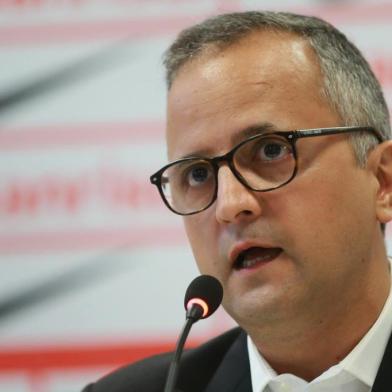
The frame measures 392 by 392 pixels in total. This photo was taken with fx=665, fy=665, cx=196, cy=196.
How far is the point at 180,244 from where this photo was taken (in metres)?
2.05

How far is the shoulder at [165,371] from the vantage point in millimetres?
1668

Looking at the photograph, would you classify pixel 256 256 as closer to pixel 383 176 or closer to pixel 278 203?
pixel 278 203

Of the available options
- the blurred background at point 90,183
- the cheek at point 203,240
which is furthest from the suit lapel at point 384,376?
the blurred background at point 90,183

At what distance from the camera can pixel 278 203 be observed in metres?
1.27

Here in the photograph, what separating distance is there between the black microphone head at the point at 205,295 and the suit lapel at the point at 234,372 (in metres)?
0.39

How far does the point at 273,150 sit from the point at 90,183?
96cm

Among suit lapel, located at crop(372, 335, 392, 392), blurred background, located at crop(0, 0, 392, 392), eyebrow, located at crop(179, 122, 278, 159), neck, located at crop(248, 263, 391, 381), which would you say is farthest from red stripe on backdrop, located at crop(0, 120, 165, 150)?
suit lapel, located at crop(372, 335, 392, 392)

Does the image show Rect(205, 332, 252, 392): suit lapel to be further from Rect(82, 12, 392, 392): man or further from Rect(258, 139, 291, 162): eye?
Rect(258, 139, 291, 162): eye

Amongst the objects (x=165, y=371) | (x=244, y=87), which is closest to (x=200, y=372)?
(x=165, y=371)

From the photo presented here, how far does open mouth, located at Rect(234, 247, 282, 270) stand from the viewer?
127 centimetres

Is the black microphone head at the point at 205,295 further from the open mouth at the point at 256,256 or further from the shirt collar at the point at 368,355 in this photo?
the shirt collar at the point at 368,355

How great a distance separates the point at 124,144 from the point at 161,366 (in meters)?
0.74

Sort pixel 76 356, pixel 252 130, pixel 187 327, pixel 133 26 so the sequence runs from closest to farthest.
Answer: pixel 187 327 < pixel 252 130 < pixel 76 356 < pixel 133 26

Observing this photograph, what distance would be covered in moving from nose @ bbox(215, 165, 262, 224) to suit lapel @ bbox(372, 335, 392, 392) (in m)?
0.41
